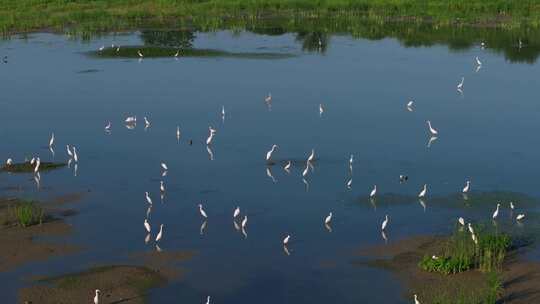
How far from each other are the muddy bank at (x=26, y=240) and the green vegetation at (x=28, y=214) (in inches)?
4.2

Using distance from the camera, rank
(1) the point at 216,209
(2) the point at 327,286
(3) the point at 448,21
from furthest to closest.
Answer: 1. (3) the point at 448,21
2. (1) the point at 216,209
3. (2) the point at 327,286

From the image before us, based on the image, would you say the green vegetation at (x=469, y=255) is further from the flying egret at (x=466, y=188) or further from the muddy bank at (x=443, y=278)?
the flying egret at (x=466, y=188)

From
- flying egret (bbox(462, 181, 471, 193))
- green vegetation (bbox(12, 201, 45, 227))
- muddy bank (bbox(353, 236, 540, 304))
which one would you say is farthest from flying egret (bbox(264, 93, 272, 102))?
muddy bank (bbox(353, 236, 540, 304))

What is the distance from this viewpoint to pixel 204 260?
91.5 ft

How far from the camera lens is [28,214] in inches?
1215

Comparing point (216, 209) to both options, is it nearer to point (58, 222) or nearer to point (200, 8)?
point (58, 222)

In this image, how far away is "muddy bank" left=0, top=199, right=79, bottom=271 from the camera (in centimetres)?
2798

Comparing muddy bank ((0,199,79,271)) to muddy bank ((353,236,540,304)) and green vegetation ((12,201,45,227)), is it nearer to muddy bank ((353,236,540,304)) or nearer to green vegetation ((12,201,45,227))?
green vegetation ((12,201,45,227))

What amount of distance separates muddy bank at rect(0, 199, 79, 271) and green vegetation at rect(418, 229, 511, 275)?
11.5m

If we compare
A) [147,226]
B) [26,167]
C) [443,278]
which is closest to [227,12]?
[26,167]

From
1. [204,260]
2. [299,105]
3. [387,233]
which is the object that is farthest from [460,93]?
[204,260]

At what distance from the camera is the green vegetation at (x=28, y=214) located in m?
30.7

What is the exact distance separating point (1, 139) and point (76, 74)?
15.9 metres

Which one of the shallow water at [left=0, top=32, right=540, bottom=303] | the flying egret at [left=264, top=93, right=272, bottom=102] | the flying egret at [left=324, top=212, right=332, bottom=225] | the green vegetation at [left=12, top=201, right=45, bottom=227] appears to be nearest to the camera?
the shallow water at [left=0, top=32, right=540, bottom=303]
